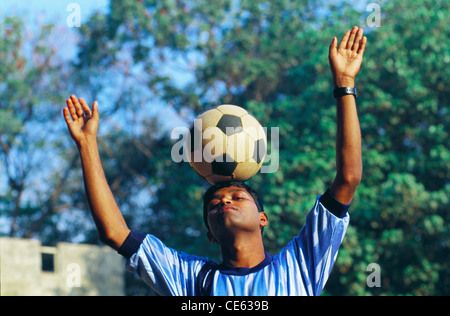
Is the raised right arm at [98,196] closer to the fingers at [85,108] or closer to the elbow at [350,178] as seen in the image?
the fingers at [85,108]

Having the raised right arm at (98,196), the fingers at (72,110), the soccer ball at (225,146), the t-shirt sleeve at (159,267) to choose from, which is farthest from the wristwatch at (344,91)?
the fingers at (72,110)

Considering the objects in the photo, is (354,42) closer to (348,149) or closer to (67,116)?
(348,149)

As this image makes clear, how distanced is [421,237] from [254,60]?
5.52 meters

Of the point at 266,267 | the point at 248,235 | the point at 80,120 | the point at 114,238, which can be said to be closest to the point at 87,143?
the point at 80,120

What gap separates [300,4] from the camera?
51.5 ft

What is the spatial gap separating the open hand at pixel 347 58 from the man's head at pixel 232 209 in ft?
2.61

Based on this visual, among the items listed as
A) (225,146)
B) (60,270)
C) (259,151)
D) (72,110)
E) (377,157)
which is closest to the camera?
(72,110)

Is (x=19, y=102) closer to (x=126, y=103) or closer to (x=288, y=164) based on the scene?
(x=126, y=103)

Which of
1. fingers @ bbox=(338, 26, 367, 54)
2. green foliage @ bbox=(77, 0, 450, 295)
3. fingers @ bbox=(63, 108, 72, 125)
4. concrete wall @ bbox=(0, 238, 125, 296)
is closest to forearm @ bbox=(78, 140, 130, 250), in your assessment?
fingers @ bbox=(63, 108, 72, 125)

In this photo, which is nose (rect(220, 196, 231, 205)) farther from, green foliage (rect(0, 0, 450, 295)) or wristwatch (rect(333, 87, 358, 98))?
green foliage (rect(0, 0, 450, 295))

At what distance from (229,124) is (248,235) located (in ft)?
2.29

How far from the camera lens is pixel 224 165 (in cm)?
358

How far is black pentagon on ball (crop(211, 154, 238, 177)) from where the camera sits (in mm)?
3580

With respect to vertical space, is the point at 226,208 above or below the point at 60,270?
below
